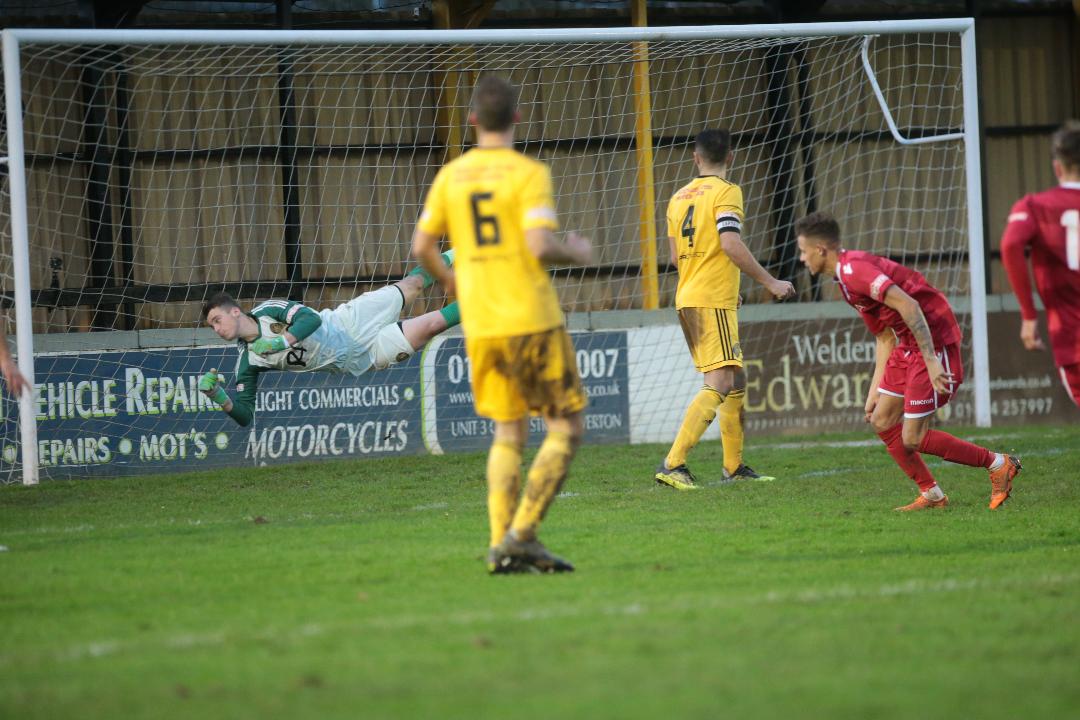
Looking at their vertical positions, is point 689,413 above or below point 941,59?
below

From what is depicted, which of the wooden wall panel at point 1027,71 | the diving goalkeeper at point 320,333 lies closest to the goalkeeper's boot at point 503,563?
the diving goalkeeper at point 320,333

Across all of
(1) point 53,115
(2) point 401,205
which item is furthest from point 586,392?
(1) point 53,115

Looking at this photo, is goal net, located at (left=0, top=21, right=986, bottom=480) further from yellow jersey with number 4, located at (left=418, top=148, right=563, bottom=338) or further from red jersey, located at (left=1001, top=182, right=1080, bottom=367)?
red jersey, located at (left=1001, top=182, right=1080, bottom=367)

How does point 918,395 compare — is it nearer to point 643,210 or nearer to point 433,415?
point 433,415

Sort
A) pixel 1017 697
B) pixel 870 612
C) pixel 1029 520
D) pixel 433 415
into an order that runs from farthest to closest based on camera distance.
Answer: pixel 433 415 < pixel 1029 520 < pixel 870 612 < pixel 1017 697

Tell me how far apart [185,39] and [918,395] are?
18.0ft

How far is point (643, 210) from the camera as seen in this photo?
47.0 ft

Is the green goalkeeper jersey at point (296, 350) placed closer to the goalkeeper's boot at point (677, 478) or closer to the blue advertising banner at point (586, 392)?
the goalkeeper's boot at point (677, 478)

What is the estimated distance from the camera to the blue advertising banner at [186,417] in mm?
11008

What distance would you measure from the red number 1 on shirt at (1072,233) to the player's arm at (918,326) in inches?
49.1

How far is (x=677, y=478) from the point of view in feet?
28.8

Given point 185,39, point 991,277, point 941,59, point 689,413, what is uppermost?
point 941,59

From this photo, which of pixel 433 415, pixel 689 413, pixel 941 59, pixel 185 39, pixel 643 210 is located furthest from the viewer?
pixel 941 59

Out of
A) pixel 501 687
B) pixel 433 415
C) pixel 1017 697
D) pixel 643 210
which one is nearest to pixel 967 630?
pixel 1017 697
